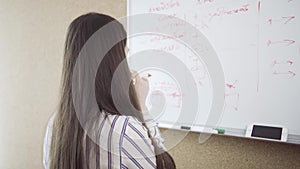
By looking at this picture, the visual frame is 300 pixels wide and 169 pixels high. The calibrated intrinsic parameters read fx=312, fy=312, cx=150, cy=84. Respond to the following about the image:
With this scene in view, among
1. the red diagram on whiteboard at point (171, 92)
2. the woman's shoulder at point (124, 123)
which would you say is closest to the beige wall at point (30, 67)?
the red diagram on whiteboard at point (171, 92)

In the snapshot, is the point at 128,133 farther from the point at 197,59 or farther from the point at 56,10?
the point at 56,10

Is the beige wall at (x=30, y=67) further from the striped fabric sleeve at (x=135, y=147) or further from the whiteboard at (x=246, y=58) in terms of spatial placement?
the striped fabric sleeve at (x=135, y=147)

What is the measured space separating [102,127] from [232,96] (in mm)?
719

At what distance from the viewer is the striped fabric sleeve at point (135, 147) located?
0.75 m

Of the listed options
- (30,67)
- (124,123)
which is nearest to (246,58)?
(124,123)

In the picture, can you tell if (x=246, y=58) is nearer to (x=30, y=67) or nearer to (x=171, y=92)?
(x=171, y=92)

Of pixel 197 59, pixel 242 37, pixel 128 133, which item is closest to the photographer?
pixel 128 133

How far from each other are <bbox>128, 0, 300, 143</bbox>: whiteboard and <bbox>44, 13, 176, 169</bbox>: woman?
22.2 inches

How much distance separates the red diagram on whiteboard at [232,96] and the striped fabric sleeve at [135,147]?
63cm

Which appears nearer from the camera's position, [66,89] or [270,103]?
[66,89]

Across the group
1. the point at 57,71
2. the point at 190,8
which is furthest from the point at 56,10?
the point at 190,8

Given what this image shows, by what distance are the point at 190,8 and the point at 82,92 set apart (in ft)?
2.69

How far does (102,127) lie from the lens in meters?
Answer: 0.76

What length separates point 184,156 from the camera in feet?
5.09
